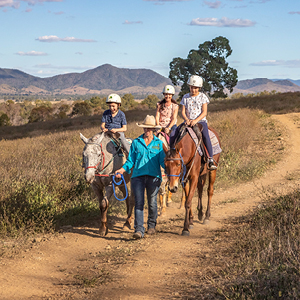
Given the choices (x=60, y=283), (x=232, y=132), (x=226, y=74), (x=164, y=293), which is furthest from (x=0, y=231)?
(x=226, y=74)

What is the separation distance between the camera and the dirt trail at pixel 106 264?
524 cm

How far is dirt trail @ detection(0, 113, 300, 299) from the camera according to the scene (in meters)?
5.24

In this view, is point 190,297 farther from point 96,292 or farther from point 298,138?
point 298,138

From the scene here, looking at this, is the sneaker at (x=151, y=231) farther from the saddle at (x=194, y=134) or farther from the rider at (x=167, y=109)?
the rider at (x=167, y=109)

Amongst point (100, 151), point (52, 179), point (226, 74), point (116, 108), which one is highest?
point (226, 74)

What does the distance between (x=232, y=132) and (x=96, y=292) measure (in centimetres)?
1457

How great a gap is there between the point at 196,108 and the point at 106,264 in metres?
4.10

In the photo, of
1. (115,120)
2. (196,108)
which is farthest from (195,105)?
(115,120)

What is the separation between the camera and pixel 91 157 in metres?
7.50

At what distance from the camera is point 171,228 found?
8.57 m

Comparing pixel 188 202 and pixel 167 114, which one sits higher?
pixel 167 114

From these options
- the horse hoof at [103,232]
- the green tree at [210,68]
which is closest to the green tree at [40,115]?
the green tree at [210,68]

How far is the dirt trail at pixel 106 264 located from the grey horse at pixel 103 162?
784mm

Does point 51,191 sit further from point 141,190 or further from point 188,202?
point 188,202
